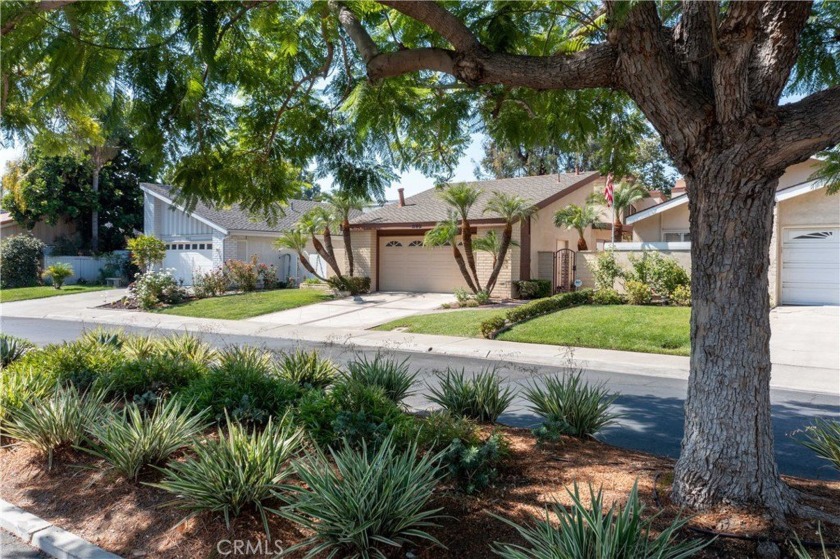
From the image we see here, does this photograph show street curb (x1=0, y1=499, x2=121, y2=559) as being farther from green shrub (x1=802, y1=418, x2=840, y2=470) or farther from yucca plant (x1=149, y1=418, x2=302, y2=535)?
green shrub (x1=802, y1=418, x2=840, y2=470)

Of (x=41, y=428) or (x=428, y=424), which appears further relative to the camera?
(x=41, y=428)

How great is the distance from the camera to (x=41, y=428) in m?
5.05

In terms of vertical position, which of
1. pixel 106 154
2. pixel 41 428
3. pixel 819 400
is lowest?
pixel 819 400

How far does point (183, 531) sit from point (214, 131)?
440 centimetres

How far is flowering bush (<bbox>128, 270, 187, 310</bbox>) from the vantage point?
2280 cm

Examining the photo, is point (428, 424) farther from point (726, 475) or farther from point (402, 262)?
point (402, 262)

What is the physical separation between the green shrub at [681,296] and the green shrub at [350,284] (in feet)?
41.9

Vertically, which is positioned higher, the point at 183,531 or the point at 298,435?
the point at 298,435


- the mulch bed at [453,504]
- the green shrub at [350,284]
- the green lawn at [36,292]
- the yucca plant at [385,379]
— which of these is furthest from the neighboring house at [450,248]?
the mulch bed at [453,504]

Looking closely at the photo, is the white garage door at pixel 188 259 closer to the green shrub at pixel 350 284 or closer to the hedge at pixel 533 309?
the green shrub at pixel 350 284

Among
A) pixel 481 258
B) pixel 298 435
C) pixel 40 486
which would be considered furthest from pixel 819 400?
pixel 481 258

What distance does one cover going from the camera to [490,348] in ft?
44.0

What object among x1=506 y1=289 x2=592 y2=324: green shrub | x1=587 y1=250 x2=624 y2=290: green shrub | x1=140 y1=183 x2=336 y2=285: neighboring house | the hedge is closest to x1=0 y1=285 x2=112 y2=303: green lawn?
x1=140 y1=183 x2=336 y2=285: neighboring house

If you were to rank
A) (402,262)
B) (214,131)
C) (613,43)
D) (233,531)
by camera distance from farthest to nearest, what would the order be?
(402,262) → (214,131) → (613,43) → (233,531)
